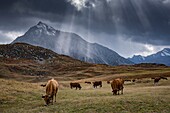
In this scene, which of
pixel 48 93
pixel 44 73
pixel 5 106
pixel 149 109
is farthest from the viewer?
pixel 44 73

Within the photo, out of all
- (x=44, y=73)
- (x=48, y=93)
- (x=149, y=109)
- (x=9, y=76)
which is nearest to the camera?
(x=149, y=109)

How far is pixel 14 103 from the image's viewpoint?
33.6m

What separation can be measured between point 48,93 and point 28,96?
30.8ft

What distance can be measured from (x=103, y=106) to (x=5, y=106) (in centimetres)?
1335

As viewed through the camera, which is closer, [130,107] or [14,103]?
[130,107]

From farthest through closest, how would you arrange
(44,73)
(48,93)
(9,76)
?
(44,73) → (9,76) → (48,93)

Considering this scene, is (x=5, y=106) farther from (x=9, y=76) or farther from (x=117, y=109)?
(x=9, y=76)

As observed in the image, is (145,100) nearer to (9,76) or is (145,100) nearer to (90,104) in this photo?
(90,104)

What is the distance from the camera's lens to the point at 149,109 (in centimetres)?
2520

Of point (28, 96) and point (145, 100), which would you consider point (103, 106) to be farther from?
point (28, 96)

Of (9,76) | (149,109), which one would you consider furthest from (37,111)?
(9,76)

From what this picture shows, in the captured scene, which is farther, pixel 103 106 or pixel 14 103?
pixel 14 103

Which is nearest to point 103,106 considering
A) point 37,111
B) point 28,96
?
point 37,111

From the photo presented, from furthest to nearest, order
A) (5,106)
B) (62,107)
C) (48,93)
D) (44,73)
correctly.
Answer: (44,73) < (5,106) < (48,93) < (62,107)
